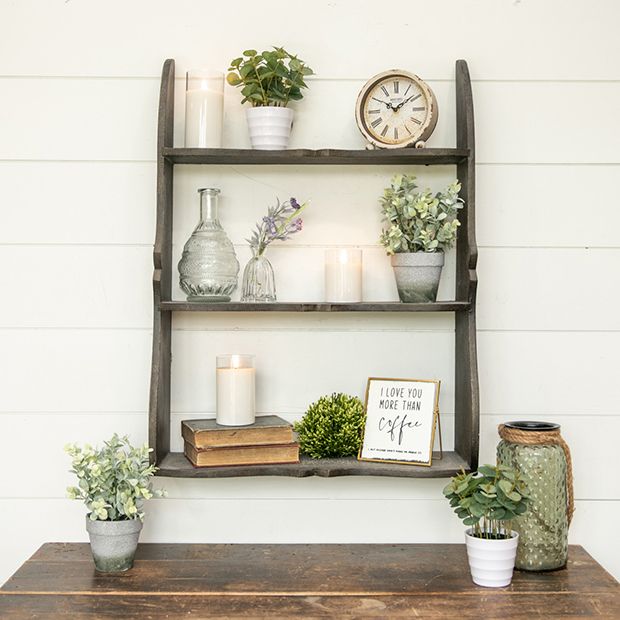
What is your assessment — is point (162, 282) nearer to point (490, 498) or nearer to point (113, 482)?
point (113, 482)

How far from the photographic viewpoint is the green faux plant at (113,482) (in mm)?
1687

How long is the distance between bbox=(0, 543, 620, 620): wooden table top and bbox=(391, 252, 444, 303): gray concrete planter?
0.55m

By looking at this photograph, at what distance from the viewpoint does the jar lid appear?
1736 millimetres

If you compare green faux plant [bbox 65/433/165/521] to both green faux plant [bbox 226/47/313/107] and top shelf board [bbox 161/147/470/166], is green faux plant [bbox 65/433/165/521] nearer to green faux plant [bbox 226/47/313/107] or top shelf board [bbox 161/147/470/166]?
top shelf board [bbox 161/147/470/166]

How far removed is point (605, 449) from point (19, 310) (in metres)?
1.33

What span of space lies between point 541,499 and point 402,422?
0.31 meters

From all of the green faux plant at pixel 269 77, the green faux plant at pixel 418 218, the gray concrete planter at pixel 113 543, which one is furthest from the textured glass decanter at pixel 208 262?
the gray concrete planter at pixel 113 543

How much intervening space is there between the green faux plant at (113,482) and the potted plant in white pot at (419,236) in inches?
25.0

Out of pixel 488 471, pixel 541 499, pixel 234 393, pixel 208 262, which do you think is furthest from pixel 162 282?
pixel 541 499

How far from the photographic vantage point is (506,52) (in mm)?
1896

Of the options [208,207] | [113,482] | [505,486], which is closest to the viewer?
[505,486]

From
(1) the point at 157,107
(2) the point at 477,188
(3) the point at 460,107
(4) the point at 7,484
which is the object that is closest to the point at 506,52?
(3) the point at 460,107

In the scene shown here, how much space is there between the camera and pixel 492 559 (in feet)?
5.30

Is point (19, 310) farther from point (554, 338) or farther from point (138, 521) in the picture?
point (554, 338)
